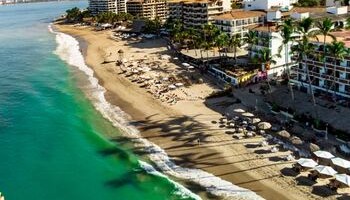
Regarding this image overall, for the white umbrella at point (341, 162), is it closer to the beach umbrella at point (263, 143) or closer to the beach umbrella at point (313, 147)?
the beach umbrella at point (313, 147)

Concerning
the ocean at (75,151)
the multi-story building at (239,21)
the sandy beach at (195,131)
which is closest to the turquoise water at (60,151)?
the ocean at (75,151)

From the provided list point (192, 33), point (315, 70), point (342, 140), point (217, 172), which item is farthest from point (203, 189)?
point (192, 33)

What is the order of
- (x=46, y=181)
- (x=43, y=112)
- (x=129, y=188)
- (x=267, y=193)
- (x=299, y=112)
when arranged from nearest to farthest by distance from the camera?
(x=267, y=193)
(x=129, y=188)
(x=46, y=181)
(x=299, y=112)
(x=43, y=112)

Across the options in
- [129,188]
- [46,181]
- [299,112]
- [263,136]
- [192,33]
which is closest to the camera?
[129,188]

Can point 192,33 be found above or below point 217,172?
above

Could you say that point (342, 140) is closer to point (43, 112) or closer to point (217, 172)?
point (217, 172)

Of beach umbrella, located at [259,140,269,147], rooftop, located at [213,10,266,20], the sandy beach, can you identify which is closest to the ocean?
the sandy beach

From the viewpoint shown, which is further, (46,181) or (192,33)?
(192,33)

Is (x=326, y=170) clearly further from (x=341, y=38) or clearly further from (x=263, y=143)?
(x=341, y=38)

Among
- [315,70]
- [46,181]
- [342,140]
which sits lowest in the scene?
[46,181]
